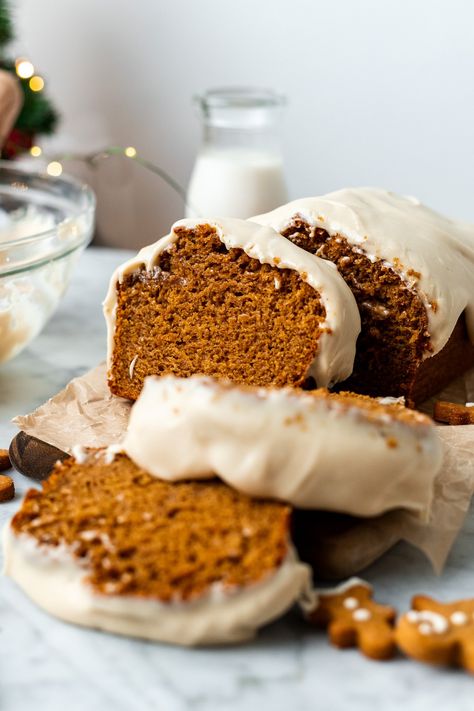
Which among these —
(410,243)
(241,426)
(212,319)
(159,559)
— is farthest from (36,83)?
(159,559)

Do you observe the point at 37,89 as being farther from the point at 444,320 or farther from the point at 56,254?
the point at 444,320

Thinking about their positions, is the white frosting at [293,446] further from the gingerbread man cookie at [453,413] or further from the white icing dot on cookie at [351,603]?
the gingerbread man cookie at [453,413]

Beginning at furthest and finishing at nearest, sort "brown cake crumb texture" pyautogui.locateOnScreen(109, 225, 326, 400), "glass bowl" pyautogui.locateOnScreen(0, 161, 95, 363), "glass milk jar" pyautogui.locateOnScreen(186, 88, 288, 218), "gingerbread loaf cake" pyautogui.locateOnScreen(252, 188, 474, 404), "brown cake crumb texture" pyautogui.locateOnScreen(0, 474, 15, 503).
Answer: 1. "glass milk jar" pyautogui.locateOnScreen(186, 88, 288, 218)
2. "glass bowl" pyautogui.locateOnScreen(0, 161, 95, 363)
3. "gingerbread loaf cake" pyautogui.locateOnScreen(252, 188, 474, 404)
4. "brown cake crumb texture" pyautogui.locateOnScreen(109, 225, 326, 400)
5. "brown cake crumb texture" pyautogui.locateOnScreen(0, 474, 15, 503)

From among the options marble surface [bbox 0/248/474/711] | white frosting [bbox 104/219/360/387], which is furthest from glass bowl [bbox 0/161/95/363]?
marble surface [bbox 0/248/474/711]

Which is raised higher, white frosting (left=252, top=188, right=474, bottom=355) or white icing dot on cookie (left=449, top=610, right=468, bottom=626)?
white frosting (left=252, top=188, right=474, bottom=355)

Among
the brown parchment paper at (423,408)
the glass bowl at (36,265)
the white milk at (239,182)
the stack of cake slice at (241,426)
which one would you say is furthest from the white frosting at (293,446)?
the white milk at (239,182)

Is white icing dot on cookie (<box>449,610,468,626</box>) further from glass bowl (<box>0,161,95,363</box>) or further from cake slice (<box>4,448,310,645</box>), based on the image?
glass bowl (<box>0,161,95,363</box>)

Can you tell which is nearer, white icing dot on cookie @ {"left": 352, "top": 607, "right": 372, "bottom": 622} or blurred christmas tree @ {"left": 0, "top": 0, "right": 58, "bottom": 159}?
white icing dot on cookie @ {"left": 352, "top": 607, "right": 372, "bottom": 622}
